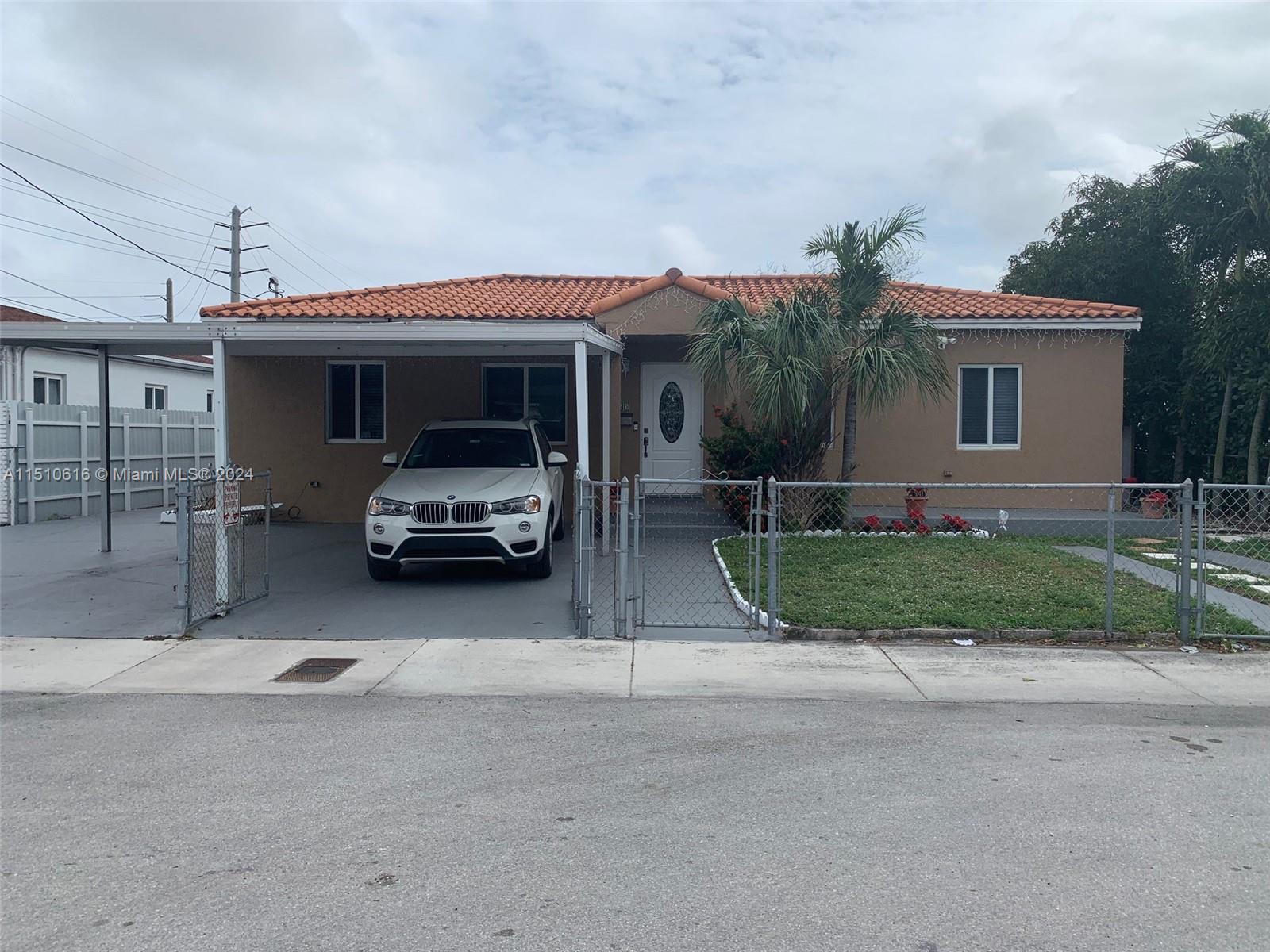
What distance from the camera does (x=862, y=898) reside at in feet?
12.7

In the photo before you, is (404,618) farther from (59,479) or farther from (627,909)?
(59,479)

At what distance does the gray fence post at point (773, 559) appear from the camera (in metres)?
8.27

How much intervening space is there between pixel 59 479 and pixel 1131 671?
1701 centimetres

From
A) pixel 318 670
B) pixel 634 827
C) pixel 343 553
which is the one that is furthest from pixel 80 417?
pixel 634 827

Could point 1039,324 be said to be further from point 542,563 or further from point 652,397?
point 542,563

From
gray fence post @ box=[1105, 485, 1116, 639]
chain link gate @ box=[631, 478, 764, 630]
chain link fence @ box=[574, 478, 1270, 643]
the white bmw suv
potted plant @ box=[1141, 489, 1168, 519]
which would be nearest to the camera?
gray fence post @ box=[1105, 485, 1116, 639]

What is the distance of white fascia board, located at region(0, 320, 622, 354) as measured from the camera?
1030cm

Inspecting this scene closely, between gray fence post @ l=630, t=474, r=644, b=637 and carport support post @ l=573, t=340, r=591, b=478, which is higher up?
carport support post @ l=573, t=340, r=591, b=478

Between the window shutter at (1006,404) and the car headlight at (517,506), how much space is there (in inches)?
333

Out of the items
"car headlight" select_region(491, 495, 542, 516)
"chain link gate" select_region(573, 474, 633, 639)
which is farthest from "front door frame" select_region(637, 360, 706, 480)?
"chain link gate" select_region(573, 474, 633, 639)

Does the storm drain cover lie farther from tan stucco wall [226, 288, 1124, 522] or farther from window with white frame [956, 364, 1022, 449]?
window with white frame [956, 364, 1022, 449]

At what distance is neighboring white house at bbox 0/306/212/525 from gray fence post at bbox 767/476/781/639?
11675mm

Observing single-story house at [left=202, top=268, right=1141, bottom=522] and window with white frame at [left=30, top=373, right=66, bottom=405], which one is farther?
window with white frame at [left=30, top=373, right=66, bottom=405]

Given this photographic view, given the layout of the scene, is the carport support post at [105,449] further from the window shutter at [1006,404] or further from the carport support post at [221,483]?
the window shutter at [1006,404]
